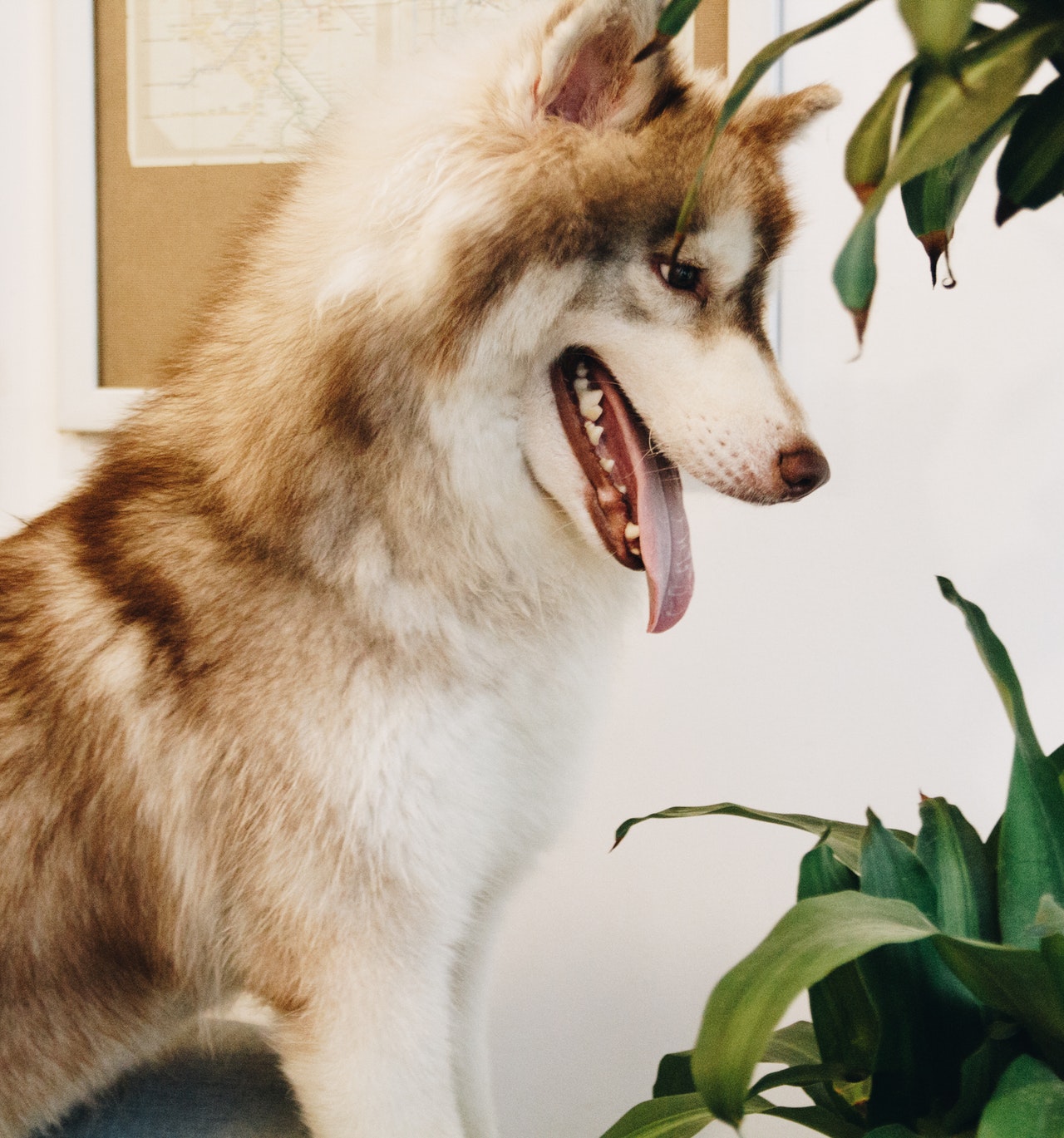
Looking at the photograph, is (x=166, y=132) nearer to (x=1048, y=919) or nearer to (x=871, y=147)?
(x=871, y=147)

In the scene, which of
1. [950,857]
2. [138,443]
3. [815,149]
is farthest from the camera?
[815,149]

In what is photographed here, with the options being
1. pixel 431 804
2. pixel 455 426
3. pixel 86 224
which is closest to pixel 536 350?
pixel 455 426

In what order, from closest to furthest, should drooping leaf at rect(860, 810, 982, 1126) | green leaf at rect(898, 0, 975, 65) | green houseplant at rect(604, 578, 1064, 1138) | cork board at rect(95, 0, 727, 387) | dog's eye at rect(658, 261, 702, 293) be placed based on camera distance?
green leaf at rect(898, 0, 975, 65) < green houseplant at rect(604, 578, 1064, 1138) < drooping leaf at rect(860, 810, 982, 1126) < dog's eye at rect(658, 261, 702, 293) < cork board at rect(95, 0, 727, 387)

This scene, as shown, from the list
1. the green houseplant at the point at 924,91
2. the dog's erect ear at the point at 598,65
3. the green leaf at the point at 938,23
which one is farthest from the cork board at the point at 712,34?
the green leaf at the point at 938,23

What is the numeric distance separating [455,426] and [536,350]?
0.08m

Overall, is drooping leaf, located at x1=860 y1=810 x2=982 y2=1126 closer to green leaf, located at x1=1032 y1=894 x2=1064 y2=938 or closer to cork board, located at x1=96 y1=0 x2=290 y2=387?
green leaf, located at x1=1032 y1=894 x2=1064 y2=938

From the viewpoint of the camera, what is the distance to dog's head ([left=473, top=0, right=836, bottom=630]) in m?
0.70

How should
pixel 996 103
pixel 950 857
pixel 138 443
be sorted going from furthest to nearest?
pixel 138 443 → pixel 950 857 → pixel 996 103

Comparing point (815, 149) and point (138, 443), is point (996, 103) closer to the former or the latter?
point (138, 443)

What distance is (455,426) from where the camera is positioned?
0.73m

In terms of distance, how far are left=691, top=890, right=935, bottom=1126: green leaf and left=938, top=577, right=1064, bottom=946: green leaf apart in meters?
0.15

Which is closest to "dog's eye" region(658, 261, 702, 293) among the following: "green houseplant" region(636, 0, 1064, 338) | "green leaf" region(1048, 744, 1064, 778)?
"green houseplant" region(636, 0, 1064, 338)

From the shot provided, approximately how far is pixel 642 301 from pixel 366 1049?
0.57m

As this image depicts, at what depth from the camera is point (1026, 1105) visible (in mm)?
515
